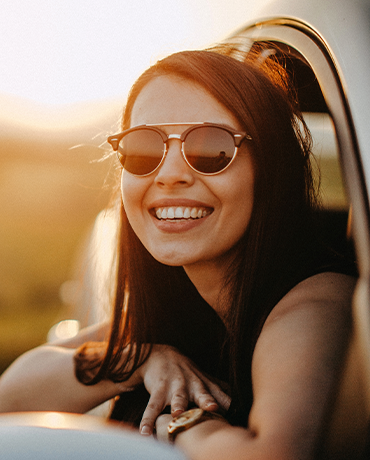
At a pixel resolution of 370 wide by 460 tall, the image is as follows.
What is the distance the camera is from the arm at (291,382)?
1.10m

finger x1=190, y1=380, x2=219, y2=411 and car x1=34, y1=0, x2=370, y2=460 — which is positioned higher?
car x1=34, y1=0, x2=370, y2=460

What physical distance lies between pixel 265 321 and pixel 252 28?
123cm

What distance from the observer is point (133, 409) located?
194 cm

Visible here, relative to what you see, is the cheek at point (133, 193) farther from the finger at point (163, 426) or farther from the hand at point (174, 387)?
the finger at point (163, 426)

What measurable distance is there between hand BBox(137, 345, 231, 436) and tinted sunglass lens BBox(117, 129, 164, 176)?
78cm

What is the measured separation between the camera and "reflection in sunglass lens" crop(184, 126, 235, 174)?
1661 mm

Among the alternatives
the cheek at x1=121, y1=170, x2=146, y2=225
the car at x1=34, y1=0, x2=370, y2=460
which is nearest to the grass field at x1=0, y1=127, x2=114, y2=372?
the cheek at x1=121, y1=170, x2=146, y2=225

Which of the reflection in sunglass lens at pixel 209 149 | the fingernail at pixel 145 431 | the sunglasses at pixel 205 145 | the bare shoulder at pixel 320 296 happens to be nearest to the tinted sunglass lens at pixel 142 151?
the sunglasses at pixel 205 145

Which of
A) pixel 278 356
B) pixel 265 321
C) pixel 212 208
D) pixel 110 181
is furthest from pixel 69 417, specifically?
pixel 110 181

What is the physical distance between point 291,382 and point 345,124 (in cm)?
66

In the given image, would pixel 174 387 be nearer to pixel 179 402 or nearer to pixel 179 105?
pixel 179 402

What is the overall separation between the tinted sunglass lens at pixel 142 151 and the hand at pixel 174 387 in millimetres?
776

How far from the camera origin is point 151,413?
170 cm

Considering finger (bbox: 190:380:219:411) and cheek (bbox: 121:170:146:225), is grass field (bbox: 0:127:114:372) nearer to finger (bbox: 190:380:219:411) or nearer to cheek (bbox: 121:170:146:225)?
cheek (bbox: 121:170:146:225)
